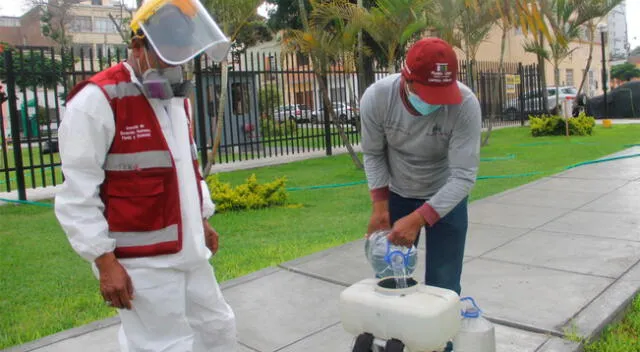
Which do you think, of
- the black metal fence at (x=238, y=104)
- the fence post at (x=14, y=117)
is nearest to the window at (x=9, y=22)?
the black metal fence at (x=238, y=104)

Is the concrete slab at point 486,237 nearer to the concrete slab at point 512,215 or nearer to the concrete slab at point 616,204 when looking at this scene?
the concrete slab at point 512,215

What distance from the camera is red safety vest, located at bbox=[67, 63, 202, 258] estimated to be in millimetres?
2334

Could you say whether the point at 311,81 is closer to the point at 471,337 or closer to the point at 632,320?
the point at 632,320

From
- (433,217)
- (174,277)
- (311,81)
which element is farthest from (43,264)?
(311,81)

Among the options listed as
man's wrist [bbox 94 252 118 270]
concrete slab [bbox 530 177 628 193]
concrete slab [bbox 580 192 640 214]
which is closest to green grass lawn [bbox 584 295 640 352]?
man's wrist [bbox 94 252 118 270]

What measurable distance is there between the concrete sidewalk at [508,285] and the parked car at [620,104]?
20.8 meters

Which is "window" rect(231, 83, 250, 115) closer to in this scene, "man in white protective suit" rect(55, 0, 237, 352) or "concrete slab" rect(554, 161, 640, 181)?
"concrete slab" rect(554, 161, 640, 181)

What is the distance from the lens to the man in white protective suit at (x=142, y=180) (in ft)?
7.42

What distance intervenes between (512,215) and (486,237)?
107cm

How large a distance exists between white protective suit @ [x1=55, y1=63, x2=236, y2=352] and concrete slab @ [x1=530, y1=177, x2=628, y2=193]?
269 inches

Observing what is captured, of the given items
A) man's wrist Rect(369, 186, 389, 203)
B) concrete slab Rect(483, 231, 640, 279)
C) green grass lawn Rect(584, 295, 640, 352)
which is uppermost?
man's wrist Rect(369, 186, 389, 203)

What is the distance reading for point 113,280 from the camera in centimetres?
230

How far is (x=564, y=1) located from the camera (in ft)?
52.3

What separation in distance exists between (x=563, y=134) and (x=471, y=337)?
16.1 meters
